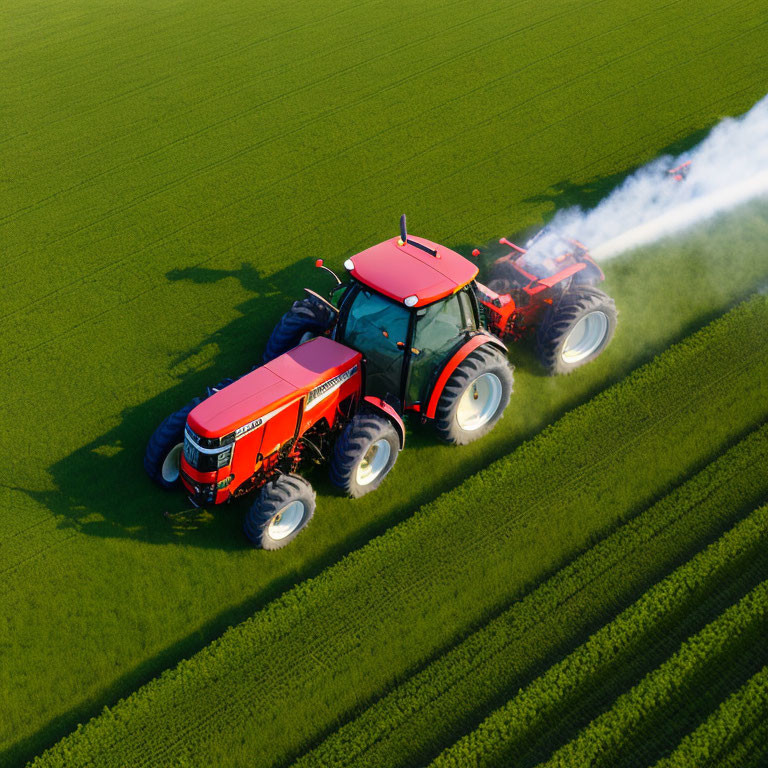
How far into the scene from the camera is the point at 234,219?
1585cm

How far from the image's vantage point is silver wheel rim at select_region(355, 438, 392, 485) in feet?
33.7

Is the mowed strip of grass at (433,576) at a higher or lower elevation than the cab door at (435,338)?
lower

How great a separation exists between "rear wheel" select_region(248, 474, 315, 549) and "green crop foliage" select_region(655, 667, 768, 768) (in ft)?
15.4

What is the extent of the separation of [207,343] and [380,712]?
6.73 m

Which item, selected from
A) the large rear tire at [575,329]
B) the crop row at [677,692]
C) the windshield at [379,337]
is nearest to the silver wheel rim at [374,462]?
the windshield at [379,337]

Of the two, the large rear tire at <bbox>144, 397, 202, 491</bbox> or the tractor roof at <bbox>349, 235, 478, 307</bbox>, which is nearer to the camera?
the tractor roof at <bbox>349, 235, 478, 307</bbox>

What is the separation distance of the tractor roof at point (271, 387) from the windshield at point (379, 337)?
0.21m

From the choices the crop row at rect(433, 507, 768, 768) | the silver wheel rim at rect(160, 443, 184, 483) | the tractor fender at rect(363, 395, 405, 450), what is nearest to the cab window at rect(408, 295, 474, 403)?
the tractor fender at rect(363, 395, 405, 450)

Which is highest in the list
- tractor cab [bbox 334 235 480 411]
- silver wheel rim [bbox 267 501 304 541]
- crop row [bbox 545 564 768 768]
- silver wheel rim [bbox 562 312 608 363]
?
tractor cab [bbox 334 235 480 411]

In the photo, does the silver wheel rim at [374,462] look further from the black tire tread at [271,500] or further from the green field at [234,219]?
the black tire tread at [271,500]

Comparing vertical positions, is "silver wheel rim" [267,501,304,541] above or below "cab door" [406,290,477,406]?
below

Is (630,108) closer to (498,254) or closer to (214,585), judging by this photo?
(498,254)

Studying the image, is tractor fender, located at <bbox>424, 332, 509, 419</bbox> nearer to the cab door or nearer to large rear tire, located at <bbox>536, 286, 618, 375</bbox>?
the cab door

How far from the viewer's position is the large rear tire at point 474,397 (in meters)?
10.4
